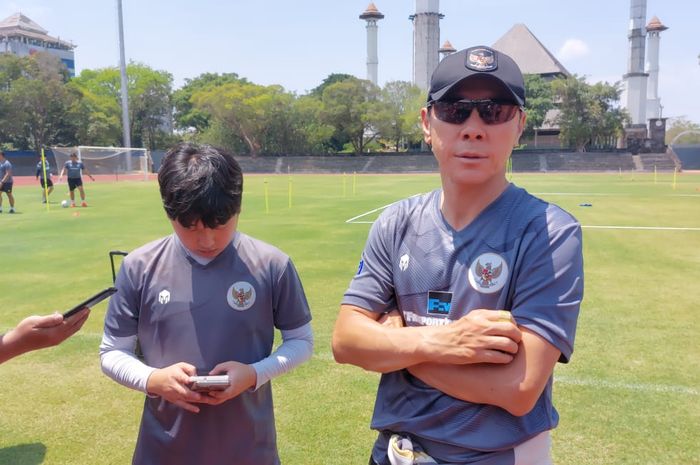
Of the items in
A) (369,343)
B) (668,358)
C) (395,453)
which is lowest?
(668,358)

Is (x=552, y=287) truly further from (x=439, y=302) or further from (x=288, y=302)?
(x=288, y=302)

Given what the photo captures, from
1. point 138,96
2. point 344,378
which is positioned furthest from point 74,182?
point 138,96

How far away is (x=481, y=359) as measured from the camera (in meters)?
1.81

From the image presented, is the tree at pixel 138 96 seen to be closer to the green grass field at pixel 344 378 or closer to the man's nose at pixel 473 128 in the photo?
the green grass field at pixel 344 378

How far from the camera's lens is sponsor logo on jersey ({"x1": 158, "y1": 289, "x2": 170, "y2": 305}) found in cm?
232

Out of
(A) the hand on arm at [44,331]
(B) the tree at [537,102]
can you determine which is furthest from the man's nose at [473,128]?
(B) the tree at [537,102]

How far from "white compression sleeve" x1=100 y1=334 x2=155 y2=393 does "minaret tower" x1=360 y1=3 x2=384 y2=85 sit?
82487 mm

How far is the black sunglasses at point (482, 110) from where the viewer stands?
196cm

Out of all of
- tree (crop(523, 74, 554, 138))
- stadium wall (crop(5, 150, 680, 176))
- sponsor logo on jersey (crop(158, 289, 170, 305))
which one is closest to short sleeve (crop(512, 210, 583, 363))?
sponsor logo on jersey (crop(158, 289, 170, 305))

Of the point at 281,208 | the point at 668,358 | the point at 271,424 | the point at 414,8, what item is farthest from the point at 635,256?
the point at 414,8

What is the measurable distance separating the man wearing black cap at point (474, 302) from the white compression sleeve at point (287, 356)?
1.20ft

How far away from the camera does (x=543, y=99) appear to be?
66812mm

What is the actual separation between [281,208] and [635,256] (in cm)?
1235

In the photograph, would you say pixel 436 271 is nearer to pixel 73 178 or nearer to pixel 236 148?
pixel 73 178
